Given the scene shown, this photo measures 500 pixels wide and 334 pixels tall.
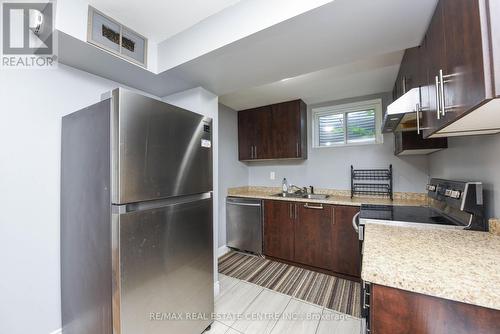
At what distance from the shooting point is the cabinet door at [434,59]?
0.92 m

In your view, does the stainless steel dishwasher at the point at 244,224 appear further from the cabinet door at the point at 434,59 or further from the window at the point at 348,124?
the cabinet door at the point at 434,59

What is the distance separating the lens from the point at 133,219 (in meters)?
1.05

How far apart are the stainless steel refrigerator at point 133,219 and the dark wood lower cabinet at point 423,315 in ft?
3.55

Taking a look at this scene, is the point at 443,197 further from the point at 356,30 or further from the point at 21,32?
the point at 21,32

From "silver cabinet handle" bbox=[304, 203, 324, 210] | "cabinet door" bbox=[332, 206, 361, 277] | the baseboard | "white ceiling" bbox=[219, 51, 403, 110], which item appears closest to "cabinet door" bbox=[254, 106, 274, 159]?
"white ceiling" bbox=[219, 51, 403, 110]

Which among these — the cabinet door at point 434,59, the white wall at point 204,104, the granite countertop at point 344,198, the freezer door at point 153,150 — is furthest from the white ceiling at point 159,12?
the granite countertop at point 344,198

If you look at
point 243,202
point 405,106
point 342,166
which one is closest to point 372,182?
point 342,166

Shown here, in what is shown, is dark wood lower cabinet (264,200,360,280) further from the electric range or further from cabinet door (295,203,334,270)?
the electric range

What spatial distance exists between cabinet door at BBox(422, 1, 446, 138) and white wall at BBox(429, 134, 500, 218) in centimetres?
36

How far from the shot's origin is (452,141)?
1.60 m

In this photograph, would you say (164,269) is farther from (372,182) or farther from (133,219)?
(372,182)

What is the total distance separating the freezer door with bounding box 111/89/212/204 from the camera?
39.5 inches

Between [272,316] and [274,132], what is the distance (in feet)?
7.54

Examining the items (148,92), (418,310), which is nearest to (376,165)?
(418,310)
